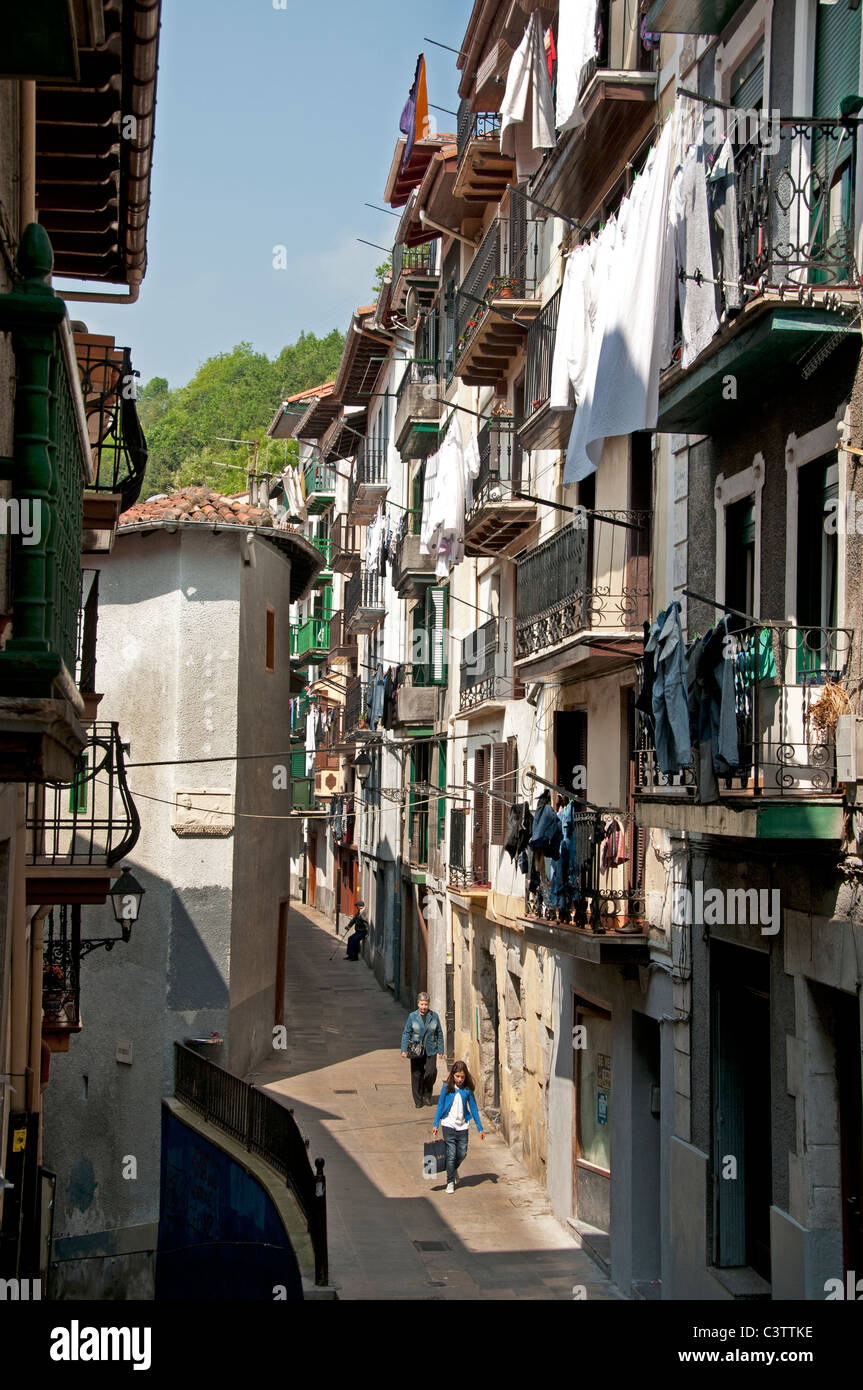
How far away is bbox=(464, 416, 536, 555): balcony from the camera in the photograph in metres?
20.9

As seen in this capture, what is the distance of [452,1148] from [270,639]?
9.43 metres

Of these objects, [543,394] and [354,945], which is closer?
[543,394]

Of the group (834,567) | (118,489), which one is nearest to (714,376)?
(834,567)

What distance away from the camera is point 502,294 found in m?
21.4

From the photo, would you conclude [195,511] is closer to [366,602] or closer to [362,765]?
[366,602]

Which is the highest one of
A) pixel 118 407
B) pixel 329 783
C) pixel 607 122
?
pixel 607 122

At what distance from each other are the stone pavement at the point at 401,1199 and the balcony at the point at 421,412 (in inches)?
489

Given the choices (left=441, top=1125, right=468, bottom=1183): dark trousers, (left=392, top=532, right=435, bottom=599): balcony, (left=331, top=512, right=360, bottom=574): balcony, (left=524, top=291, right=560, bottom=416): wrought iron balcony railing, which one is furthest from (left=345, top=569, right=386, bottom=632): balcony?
(left=441, top=1125, right=468, bottom=1183): dark trousers

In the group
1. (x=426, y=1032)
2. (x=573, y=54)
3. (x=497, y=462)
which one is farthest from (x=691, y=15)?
(x=426, y=1032)

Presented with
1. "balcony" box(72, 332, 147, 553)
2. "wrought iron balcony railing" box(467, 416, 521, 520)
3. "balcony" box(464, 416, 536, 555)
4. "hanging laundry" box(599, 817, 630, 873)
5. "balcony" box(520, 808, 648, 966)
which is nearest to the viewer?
"balcony" box(72, 332, 147, 553)

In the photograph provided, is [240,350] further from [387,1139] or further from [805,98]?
[805,98]

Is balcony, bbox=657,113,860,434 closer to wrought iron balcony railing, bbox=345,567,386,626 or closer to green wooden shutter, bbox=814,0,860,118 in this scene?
green wooden shutter, bbox=814,0,860,118

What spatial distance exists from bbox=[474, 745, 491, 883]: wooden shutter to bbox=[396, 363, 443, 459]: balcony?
8393 mm
